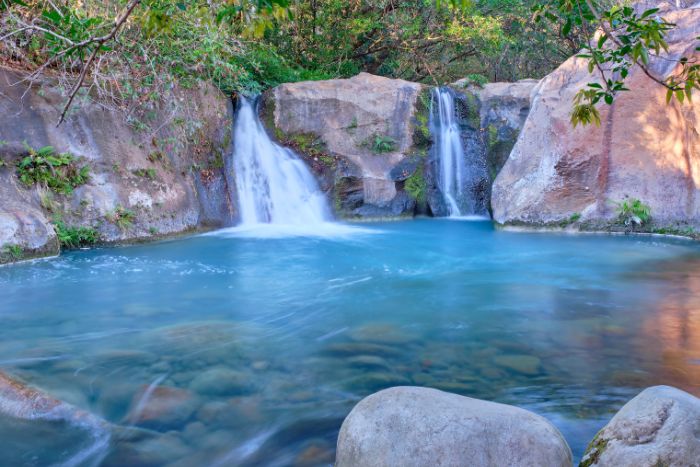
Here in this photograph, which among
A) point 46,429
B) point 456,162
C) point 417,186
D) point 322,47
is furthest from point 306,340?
point 322,47

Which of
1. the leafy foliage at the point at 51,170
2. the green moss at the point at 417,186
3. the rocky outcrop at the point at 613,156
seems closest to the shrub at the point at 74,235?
the leafy foliage at the point at 51,170

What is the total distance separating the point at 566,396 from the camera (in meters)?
3.79

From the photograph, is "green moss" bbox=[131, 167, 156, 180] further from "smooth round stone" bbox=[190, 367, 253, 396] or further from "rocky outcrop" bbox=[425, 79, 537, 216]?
"smooth round stone" bbox=[190, 367, 253, 396]

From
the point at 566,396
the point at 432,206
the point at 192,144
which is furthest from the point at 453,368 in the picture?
the point at 432,206

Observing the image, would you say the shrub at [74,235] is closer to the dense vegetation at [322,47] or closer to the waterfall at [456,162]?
the dense vegetation at [322,47]

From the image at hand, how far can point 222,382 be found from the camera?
406 cm

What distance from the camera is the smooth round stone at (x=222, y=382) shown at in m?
3.92

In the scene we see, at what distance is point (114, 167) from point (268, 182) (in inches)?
140

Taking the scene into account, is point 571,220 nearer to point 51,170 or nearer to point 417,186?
point 417,186

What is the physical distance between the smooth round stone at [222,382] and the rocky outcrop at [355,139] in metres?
9.08

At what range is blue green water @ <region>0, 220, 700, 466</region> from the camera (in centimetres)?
343

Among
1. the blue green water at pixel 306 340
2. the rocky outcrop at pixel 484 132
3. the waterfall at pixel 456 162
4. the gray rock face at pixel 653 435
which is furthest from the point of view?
the rocky outcrop at pixel 484 132

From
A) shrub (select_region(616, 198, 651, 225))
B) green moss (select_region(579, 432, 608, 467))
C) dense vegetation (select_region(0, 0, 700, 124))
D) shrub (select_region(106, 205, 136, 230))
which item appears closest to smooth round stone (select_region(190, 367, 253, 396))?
green moss (select_region(579, 432, 608, 467))

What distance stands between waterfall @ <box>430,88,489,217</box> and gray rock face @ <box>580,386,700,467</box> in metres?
11.5
